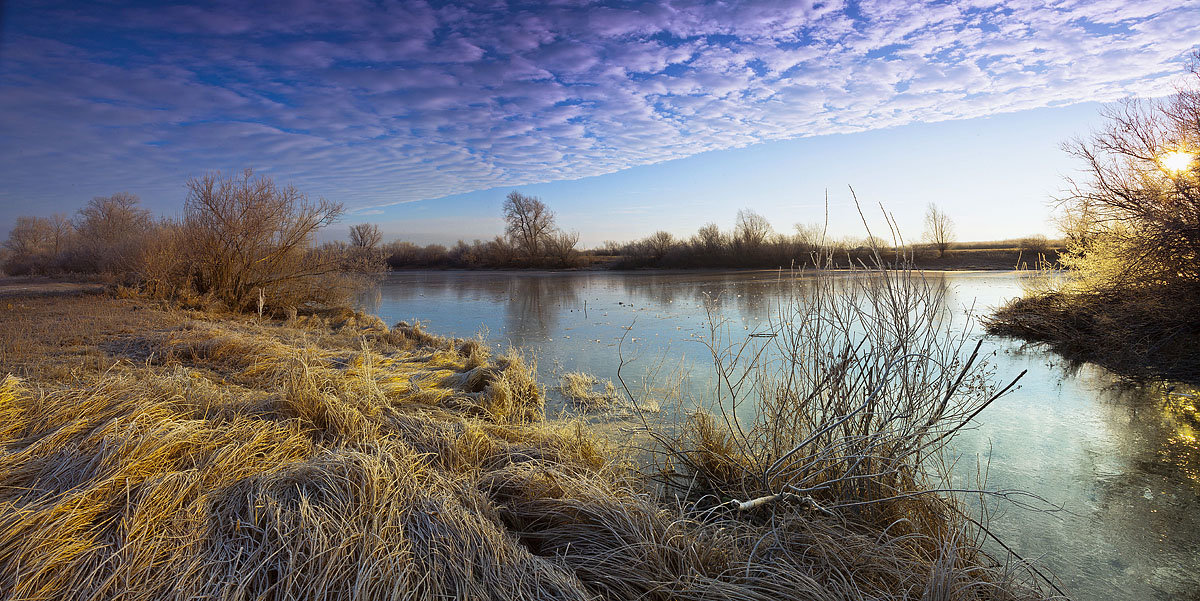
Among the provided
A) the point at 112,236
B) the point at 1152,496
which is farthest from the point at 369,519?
the point at 112,236

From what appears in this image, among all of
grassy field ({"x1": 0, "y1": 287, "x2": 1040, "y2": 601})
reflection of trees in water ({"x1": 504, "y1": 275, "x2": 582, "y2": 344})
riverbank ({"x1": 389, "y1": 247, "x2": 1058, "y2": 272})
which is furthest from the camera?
riverbank ({"x1": 389, "y1": 247, "x2": 1058, "y2": 272})

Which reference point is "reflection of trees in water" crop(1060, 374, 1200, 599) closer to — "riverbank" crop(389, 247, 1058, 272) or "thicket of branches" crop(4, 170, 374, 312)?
"thicket of branches" crop(4, 170, 374, 312)

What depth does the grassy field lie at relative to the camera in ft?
7.60

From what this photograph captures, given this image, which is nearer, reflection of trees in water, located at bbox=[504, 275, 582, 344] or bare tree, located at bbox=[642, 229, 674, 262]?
reflection of trees in water, located at bbox=[504, 275, 582, 344]

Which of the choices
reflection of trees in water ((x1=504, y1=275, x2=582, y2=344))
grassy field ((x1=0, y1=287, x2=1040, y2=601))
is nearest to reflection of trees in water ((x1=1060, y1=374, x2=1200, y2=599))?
grassy field ((x1=0, y1=287, x2=1040, y2=601))

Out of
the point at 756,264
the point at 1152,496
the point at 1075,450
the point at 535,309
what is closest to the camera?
the point at 1152,496

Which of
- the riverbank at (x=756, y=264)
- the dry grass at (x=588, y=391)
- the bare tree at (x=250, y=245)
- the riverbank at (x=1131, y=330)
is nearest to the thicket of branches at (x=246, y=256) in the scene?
the bare tree at (x=250, y=245)

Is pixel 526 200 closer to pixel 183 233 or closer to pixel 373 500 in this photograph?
pixel 183 233

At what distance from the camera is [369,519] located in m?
2.74

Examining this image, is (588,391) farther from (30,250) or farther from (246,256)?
(30,250)

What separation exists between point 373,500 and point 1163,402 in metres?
8.56

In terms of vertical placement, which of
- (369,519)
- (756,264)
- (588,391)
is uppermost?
(756,264)

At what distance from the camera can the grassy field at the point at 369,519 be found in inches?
91.2

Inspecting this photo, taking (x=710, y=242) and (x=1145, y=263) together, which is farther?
(x=710, y=242)
